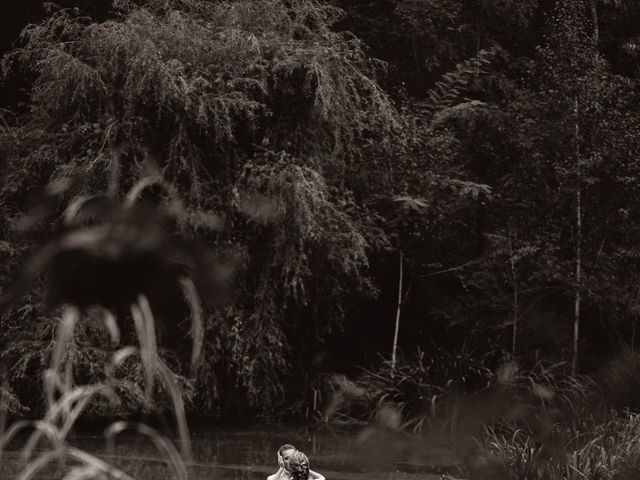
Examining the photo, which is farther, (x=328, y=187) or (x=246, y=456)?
(x=328, y=187)

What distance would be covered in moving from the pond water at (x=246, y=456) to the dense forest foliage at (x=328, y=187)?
0.57 m

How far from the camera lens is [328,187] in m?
15.4

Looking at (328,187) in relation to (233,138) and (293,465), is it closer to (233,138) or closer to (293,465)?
(233,138)

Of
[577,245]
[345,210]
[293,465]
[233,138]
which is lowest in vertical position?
[293,465]

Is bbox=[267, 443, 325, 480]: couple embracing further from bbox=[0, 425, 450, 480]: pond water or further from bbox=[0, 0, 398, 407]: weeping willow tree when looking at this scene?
bbox=[0, 0, 398, 407]: weeping willow tree

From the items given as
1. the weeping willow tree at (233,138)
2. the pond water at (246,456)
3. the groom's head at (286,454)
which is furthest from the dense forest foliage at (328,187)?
the groom's head at (286,454)

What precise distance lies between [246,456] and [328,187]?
13.7 feet

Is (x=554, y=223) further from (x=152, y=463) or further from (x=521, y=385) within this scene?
(x=152, y=463)

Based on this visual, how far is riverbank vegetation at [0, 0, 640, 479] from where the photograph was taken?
1394 cm

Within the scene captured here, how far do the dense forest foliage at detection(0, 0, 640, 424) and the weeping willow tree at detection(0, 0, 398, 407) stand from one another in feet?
0.11

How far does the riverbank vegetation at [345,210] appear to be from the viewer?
45.7 feet

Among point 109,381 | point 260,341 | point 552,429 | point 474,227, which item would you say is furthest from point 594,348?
point 109,381

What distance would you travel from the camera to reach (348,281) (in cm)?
1625

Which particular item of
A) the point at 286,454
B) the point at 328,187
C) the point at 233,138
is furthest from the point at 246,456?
the point at 286,454
